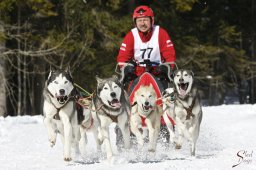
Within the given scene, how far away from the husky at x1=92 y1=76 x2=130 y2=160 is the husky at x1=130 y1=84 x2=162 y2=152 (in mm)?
293

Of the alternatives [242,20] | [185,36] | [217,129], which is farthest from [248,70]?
[217,129]

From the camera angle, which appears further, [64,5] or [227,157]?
[64,5]

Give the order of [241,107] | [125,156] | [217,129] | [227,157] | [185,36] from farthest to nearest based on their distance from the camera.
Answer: [185,36] < [241,107] < [217,129] < [125,156] < [227,157]

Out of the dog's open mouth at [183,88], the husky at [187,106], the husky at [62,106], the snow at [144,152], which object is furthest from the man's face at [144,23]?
the snow at [144,152]

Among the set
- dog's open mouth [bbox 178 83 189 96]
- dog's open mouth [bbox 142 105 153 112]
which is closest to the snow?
dog's open mouth [bbox 142 105 153 112]

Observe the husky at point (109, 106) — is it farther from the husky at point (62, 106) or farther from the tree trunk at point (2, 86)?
the tree trunk at point (2, 86)

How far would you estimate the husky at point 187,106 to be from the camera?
7.23 meters

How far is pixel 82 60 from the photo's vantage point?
834 inches

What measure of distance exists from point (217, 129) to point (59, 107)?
17.7 feet

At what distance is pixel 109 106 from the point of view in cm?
664

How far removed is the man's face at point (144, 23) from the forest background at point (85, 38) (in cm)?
1043

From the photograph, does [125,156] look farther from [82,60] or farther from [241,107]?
[82,60]

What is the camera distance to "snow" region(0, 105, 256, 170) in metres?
6.23

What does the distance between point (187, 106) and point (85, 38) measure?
14.1 m
